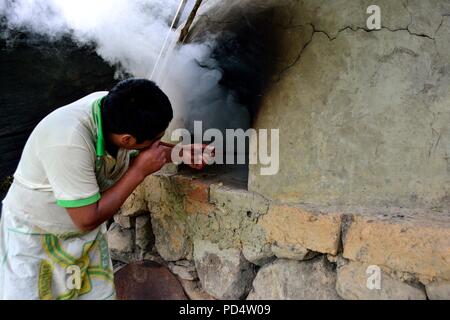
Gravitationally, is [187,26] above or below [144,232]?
above

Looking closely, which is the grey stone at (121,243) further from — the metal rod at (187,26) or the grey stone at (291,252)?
the metal rod at (187,26)

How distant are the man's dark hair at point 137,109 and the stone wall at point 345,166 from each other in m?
0.71

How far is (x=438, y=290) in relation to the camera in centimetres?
169

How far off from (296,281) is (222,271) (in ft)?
1.48

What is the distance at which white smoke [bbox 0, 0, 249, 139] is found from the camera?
8.17ft

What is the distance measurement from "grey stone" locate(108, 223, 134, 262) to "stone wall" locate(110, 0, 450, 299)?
73 cm

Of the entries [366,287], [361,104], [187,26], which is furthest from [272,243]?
[187,26]

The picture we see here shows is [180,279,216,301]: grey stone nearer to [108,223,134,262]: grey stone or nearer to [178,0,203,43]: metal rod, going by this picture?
[108,223,134,262]: grey stone

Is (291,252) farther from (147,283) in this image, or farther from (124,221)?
(124,221)

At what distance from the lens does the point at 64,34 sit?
2596 millimetres

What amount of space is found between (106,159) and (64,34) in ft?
3.73

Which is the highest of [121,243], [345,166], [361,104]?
[361,104]
